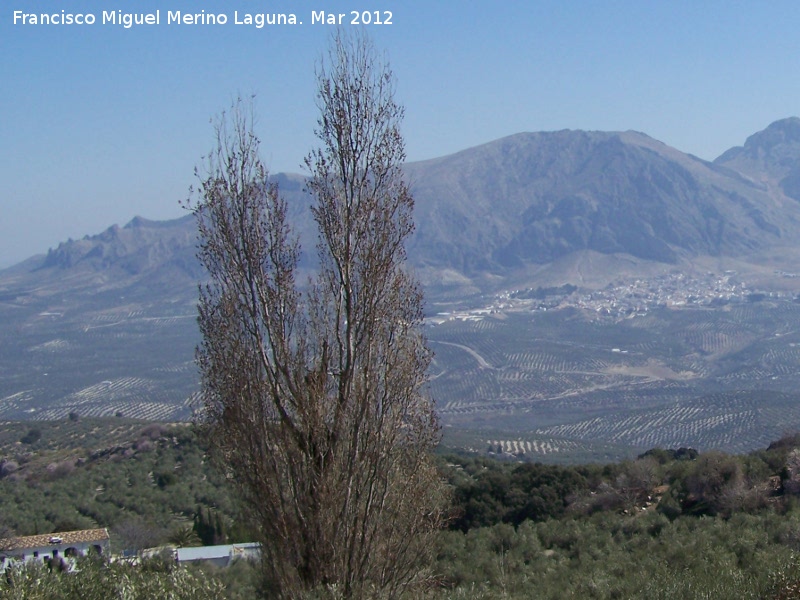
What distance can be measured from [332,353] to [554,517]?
1041 cm

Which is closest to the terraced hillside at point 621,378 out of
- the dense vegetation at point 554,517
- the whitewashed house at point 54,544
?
the dense vegetation at point 554,517

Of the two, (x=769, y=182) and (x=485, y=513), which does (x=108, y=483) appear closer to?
(x=485, y=513)

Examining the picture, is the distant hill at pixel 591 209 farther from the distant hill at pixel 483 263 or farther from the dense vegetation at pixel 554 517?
the dense vegetation at pixel 554 517

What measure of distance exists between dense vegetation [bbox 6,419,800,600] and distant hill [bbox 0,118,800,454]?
23750 mm

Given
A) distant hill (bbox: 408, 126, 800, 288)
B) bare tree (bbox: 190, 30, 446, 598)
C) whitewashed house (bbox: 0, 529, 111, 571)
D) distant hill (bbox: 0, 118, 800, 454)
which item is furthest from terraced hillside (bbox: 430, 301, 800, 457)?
distant hill (bbox: 408, 126, 800, 288)

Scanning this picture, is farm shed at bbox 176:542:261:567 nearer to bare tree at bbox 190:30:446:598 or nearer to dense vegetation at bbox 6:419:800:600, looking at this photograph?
dense vegetation at bbox 6:419:800:600

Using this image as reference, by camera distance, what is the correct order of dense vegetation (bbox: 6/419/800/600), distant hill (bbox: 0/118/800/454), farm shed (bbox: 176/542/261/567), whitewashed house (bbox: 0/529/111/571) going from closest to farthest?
1. dense vegetation (bbox: 6/419/800/600)
2. farm shed (bbox: 176/542/261/567)
3. whitewashed house (bbox: 0/529/111/571)
4. distant hill (bbox: 0/118/800/454)

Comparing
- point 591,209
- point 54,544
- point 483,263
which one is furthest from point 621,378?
point 591,209

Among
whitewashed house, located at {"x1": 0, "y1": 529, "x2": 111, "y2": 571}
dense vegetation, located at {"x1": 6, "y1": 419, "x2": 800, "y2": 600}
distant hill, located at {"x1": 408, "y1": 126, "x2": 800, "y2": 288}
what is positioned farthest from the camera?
distant hill, located at {"x1": 408, "y1": 126, "x2": 800, "y2": 288}

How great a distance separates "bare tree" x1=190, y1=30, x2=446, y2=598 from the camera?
→ 7.17 m

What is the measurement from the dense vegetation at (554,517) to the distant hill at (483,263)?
23.7m

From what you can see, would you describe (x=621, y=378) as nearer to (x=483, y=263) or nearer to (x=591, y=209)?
(x=483, y=263)

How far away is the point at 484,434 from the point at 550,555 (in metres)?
26.4

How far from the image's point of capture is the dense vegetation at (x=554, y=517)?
9195 mm
